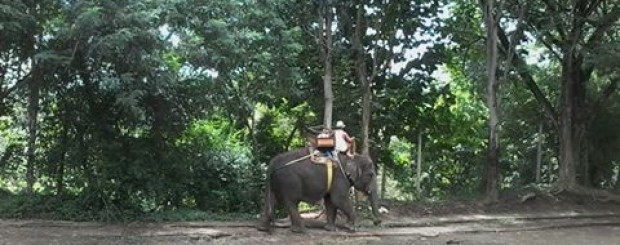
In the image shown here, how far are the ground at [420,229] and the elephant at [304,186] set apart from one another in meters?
0.29

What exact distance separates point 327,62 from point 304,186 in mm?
2718

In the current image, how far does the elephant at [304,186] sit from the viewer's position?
11289 mm

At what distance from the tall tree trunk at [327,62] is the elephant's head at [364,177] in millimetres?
1082

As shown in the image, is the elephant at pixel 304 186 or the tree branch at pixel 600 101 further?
the tree branch at pixel 600 101

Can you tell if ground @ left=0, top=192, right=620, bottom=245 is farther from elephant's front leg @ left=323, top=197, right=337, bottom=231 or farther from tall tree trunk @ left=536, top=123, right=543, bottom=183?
tall tree trunk @ left=536, top=123, right=543, bottom=183

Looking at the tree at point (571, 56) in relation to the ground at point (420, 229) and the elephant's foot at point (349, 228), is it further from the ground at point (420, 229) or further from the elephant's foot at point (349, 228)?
the elephant's foot at point (349, 228)

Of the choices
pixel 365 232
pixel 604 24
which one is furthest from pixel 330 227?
pixel 604 24

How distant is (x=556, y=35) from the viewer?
16469 millimetres

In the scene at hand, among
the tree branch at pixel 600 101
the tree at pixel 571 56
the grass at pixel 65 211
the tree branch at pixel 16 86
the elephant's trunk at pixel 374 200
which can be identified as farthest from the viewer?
the tree branch at pixel 600 101

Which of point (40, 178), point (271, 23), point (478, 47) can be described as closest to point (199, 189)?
point (40, 178)

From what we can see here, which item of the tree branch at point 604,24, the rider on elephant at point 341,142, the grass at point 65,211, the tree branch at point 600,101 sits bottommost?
the grass at point 65,211

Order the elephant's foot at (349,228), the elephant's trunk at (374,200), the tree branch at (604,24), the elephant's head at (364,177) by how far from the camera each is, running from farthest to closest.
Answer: the tree branch at (604,24) → the elephant's trunk at (374,200) → the elephant's head at (364,177) → the elephant's foot at (349,228)

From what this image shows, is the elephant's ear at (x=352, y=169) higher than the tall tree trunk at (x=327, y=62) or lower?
lower

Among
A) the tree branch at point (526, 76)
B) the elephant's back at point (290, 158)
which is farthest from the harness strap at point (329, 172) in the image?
the tree branch at point (526, 76)
